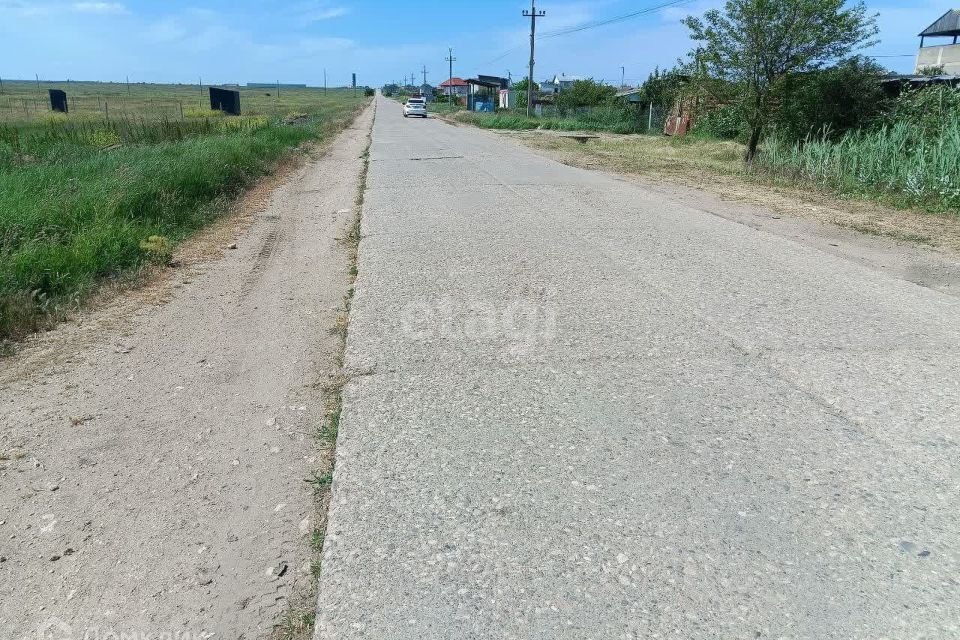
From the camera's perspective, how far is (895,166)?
483 inches

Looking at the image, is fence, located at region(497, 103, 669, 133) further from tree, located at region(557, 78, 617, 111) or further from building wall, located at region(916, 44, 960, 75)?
building wall, located at region(916, 44, 960, 75)

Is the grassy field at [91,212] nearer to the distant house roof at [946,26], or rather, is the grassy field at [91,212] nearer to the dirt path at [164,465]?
the dirt path at [164,465]

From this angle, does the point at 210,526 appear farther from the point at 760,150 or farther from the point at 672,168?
the point at 760,150

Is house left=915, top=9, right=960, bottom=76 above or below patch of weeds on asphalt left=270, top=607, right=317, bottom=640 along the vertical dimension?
above

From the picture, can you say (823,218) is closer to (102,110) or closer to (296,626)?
(296,626)

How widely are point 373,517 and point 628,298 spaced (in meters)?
3.48

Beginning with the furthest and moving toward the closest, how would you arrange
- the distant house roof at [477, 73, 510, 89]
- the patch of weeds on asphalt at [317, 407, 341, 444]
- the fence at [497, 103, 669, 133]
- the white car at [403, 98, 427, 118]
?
the distant house roof at [477, 73, 510, 89], the white car at [403, 98, 427, 118], the fence at [497, 103, 669, 133], the patch of weeds on asphalt at [317, 407, 341, 444]

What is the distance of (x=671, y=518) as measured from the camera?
2.79 m

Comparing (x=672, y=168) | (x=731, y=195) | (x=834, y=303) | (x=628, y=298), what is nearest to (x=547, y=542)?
(x=628, y=298)

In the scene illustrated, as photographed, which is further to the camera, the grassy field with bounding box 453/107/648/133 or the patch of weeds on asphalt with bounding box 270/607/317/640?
the grassy field with bounding box 453/107/648/133

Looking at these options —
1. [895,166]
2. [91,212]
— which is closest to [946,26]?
[895,166]

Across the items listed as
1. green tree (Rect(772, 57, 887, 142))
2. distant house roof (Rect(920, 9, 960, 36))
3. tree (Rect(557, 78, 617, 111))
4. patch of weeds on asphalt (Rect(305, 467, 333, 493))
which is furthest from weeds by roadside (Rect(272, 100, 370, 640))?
tree (Rect(557, 78, 617, 111))

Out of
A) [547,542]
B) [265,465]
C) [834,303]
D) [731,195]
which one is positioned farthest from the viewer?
[731,195]

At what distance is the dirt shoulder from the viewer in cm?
748
